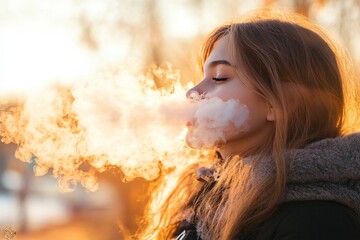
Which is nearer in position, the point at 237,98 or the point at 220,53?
the point at 237,98

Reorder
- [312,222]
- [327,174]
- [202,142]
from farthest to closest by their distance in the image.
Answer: [202,142], [327,174], [312,222]

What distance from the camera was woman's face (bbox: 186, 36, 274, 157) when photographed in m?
2.51

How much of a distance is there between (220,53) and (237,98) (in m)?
0.21

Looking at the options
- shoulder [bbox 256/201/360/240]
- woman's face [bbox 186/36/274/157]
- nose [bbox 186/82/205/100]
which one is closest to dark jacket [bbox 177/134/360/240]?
shoulder [bbox 256/201/360/240]

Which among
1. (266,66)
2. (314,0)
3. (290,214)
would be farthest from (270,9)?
(314,0)

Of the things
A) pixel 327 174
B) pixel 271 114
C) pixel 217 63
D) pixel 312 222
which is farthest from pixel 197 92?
pixel 312 222

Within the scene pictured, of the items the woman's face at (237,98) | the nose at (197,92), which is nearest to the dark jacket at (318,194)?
the woman's face at (237,98)

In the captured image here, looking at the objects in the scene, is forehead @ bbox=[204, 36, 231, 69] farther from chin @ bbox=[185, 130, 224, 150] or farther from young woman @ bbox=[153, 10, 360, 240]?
chin @ bbox=[185, 130, 224, 150]

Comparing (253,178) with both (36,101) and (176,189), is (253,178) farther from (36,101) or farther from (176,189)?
(36,101)

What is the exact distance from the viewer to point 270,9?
9.43 feet

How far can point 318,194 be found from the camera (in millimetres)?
2199

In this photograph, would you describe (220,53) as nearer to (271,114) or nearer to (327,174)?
(271,114)

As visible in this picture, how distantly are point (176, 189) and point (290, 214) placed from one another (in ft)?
2.93

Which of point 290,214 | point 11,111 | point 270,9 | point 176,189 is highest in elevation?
point 270,9
